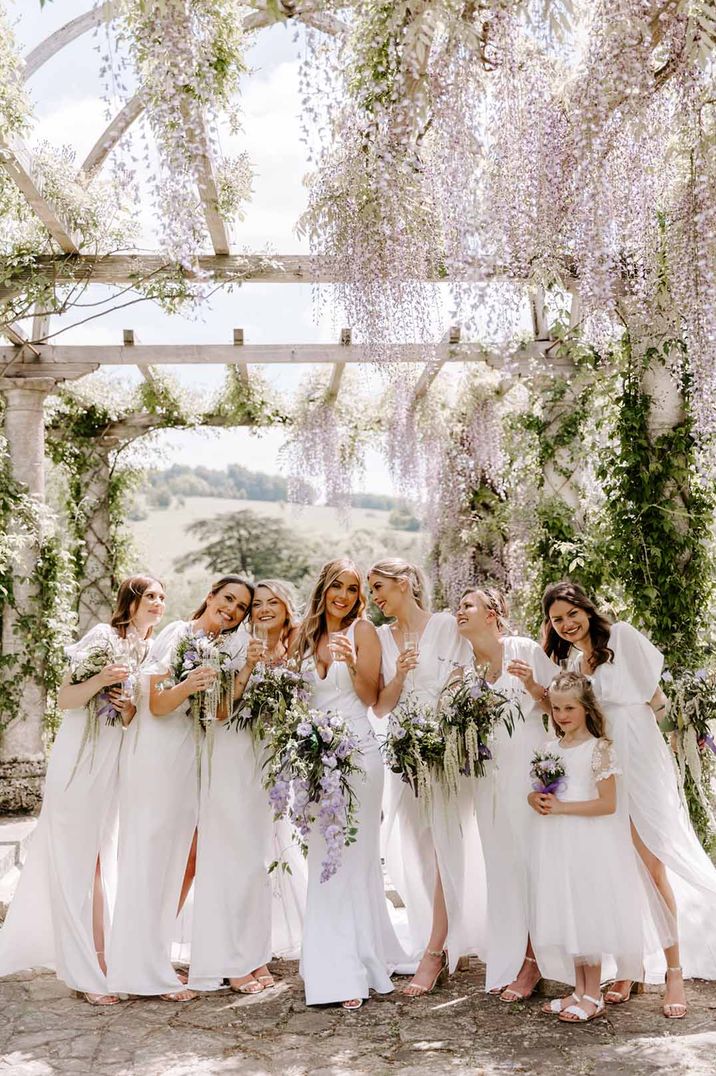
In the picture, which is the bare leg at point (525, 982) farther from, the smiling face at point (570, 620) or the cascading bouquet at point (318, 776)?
the smiling face at point (570, 620)

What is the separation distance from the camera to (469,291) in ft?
14.9

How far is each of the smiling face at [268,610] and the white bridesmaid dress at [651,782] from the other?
120 centimetres

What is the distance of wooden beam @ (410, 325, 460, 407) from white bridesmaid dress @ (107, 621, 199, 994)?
145 inches

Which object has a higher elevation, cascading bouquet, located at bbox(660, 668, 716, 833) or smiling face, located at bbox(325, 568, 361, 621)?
smiling face, located at bbox(325, 568, 361, 621)

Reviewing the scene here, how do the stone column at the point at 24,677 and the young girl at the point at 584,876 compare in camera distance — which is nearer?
the young girl at the point at 584,876

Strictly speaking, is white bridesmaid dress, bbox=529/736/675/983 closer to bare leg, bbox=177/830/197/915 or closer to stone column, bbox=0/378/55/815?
bare leg, bbox=177/830/197/915

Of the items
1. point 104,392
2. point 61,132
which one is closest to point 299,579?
point 104,392

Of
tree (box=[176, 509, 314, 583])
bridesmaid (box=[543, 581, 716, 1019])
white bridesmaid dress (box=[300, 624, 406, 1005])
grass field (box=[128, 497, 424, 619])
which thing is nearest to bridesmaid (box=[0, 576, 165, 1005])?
white bridesmaid dress (box=[300, 624, 406, 1005])

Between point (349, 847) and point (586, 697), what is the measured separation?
1001mm

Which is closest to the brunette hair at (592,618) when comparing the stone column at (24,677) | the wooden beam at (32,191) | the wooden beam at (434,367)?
the wooden beam at (32,191)

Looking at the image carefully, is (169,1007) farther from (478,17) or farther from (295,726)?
(478,17)

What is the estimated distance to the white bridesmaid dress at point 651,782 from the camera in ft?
11.8

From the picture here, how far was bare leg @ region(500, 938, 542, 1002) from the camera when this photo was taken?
139 inches

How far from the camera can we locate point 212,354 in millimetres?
7172
